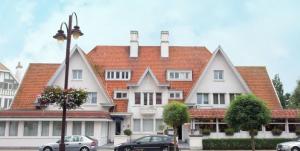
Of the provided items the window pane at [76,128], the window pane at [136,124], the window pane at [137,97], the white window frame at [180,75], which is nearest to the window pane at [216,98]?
the white window frame at [180,75]

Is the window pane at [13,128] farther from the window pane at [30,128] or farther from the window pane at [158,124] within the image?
the window pane at [158,124]

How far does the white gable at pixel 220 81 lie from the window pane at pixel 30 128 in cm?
1775

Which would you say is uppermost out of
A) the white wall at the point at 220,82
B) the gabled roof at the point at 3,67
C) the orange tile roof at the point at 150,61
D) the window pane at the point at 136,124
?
the gabled roof at the point at 3,67

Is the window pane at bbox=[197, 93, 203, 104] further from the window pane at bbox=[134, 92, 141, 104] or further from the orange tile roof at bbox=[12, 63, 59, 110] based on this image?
the orange tile roof at bbox=[12, 63, 59, 110]

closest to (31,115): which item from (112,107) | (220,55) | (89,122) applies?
(89,122)

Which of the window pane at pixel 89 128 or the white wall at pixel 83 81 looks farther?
the white wall at pixel 83 81

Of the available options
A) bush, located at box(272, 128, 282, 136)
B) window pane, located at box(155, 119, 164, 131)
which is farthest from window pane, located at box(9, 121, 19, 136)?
bush, located at box(272, 128, 282, 136)

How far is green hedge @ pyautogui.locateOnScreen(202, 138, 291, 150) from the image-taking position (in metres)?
37.2

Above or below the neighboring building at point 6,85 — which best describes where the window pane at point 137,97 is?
below

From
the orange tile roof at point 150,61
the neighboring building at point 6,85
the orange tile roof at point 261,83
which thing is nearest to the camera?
the orange tile roof at point 261,83

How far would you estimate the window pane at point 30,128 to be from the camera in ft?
135

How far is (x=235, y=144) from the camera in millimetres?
37594

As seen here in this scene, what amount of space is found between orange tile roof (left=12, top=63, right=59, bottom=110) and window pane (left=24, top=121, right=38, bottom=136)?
3562 mm

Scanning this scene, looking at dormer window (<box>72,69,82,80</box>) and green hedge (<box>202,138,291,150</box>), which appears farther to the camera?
dormer window (<box>72,69,82,80</box>)
